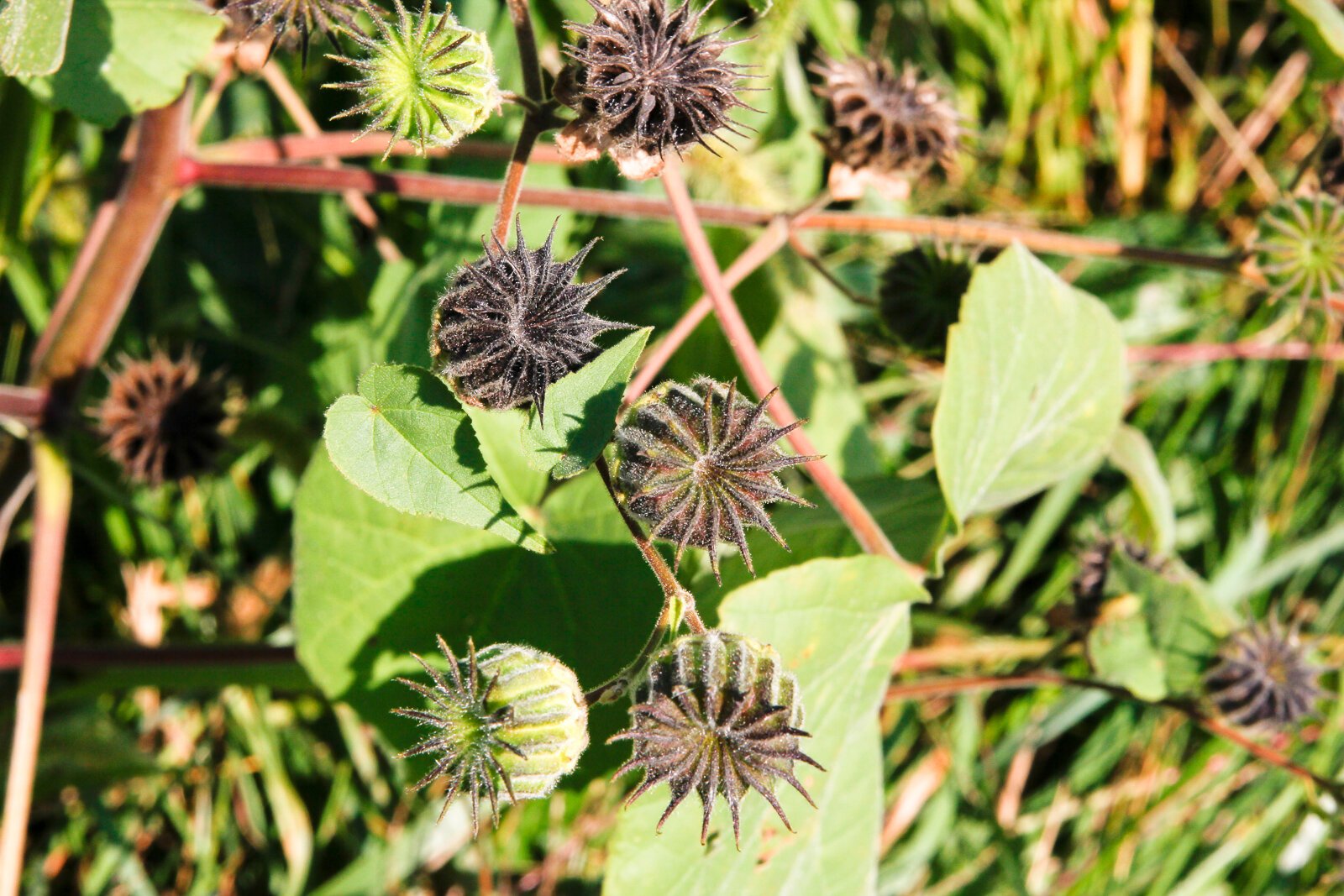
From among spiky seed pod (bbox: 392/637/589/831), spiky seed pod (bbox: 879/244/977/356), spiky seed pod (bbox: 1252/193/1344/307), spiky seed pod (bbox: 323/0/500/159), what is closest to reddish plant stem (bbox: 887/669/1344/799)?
spiky seed pod (bbox: 879/244/977/356)

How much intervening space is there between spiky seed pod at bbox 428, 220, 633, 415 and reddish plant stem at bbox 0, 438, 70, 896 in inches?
43.4


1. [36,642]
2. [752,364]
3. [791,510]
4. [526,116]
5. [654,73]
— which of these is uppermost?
[654,73]

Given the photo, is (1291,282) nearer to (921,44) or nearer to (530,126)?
(530,126)

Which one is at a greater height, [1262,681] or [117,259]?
[117,259]

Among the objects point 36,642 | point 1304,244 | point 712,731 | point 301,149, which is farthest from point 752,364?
point 36,642

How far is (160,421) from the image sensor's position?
2203 millimetres

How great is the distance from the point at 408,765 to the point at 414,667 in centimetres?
51

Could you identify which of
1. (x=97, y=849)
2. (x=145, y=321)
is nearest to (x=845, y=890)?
A: (x=97, y=849)

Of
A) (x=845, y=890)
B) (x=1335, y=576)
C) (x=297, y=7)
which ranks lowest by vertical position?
→ (x=1335, y=576)

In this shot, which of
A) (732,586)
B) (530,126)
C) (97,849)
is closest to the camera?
(530,126)

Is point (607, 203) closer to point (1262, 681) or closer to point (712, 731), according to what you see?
point (712, 731)

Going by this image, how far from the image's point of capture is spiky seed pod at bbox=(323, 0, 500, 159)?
1292 millimetres

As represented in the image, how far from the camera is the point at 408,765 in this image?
91.2 inches

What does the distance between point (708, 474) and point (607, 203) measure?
3.09 feet
